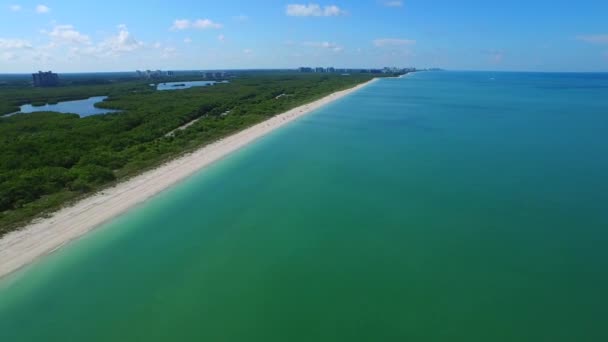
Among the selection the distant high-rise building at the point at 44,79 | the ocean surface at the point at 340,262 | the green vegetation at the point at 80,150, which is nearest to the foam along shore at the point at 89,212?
the ocean surface at the point at 340,262

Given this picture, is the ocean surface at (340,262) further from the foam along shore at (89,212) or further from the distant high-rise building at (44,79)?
the distant high-rise building at (44,79)

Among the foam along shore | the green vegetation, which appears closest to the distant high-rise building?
the green vegetation

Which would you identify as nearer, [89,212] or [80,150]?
[89,212]

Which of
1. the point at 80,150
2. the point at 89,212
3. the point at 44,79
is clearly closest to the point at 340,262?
the point at 89,212

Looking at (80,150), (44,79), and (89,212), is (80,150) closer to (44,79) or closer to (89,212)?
(89,212)

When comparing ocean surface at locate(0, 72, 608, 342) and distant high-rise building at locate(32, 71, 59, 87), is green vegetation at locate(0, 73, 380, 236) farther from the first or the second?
distant high-rise building at locate(32, 71, 59, 87)

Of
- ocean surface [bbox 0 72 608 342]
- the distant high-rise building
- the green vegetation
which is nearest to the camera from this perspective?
ocean surface [bbox 0 72 608 342]
